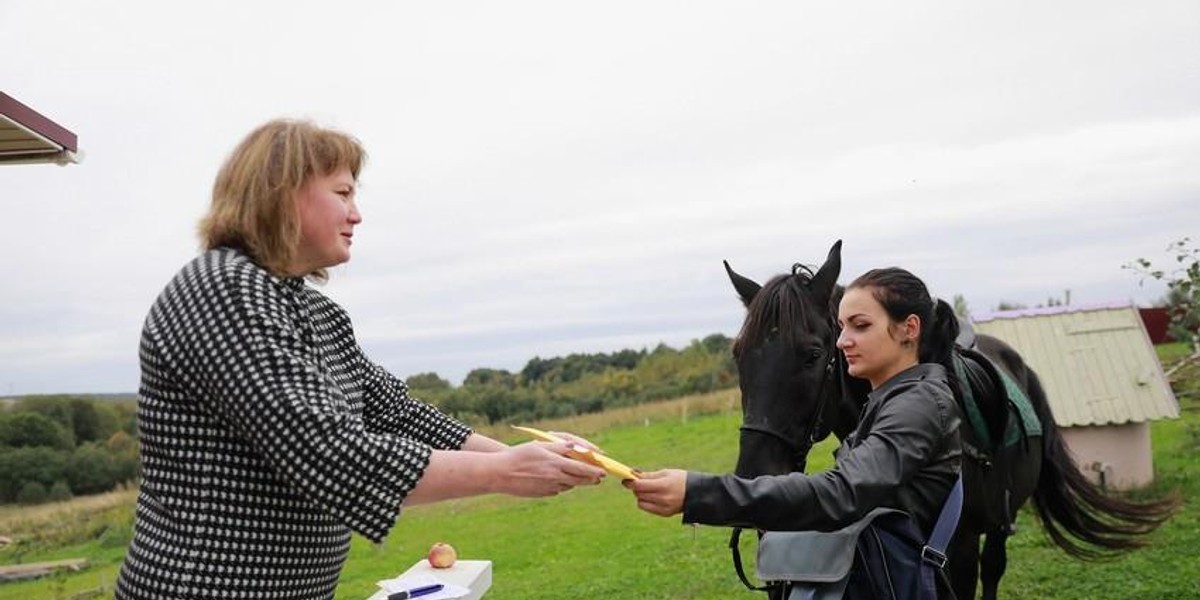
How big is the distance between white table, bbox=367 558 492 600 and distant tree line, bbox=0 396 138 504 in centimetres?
859

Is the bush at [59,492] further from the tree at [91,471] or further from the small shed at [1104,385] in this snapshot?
the small shed at [1104,385]

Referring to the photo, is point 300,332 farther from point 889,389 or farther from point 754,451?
point 754,451

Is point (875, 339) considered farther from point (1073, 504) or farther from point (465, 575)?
point (1073, 504)

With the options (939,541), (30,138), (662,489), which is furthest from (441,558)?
(30,138)

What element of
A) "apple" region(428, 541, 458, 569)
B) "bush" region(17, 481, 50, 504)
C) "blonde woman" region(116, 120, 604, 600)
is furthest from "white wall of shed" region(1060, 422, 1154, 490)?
"bush" region(17, 481, 50, 504)

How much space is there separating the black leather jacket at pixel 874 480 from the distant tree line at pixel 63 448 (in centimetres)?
1064

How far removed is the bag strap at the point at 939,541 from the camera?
2348 millimetres

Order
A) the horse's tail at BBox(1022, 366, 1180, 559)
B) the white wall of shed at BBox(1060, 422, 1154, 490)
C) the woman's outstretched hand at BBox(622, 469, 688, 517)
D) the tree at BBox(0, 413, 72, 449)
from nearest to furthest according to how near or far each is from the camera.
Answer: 1. the woman's outstretched hand at BBox(622, 469, 688, 517)
2. the horse's tail at BBox(1022, 366, 1180, 559)
3. the white wall of shed at BBox(1060, 422, 1154, 490)
4. the tree at BBox(0, 413, 72, 449)

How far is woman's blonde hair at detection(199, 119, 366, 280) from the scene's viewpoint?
192 cm

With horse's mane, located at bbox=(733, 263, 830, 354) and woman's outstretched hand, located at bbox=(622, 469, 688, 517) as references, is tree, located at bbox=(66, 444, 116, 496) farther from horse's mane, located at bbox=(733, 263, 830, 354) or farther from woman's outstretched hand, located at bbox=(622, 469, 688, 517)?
woman's outstretched hand, located at bbox=(622, 469, 688, 517)

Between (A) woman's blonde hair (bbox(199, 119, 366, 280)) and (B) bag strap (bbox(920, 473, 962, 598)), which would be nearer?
(A) woman's blonde hair (bbox(199, 119, 366, 280))

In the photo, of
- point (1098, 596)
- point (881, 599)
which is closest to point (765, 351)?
point (881, 599)

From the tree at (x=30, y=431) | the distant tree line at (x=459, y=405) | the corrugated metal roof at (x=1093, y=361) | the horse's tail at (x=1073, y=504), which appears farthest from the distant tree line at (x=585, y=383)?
the horse's tail at (x=1073, y=504)

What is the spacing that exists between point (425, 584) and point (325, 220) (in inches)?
78.4
